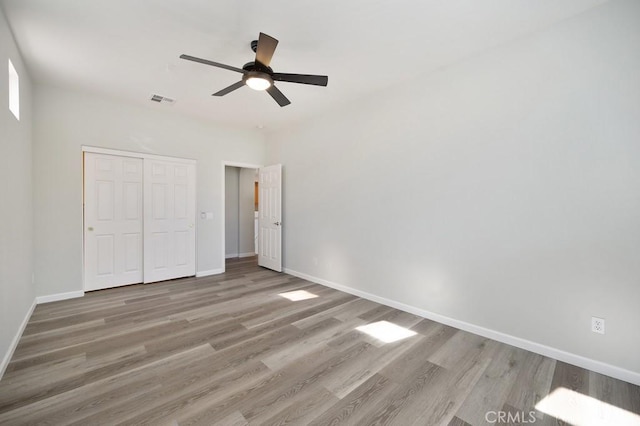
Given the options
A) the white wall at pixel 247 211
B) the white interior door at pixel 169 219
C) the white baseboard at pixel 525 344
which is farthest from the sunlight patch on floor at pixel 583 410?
the white wall at pixel 247 211

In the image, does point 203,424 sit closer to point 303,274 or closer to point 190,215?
point 303,274

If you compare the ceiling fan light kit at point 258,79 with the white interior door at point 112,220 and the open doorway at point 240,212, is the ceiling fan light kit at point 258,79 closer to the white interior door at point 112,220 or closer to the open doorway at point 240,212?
the white interior door at point 112,220

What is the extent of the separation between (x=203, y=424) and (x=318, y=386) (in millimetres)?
786

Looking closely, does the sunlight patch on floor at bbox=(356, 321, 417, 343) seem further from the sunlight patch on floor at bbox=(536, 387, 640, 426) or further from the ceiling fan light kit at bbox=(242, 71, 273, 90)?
the ceiling fan light kit at bbox=(242, 71, 273, 90)

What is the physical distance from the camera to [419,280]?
3.42 m

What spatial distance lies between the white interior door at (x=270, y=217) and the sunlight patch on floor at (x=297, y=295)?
130 centimetres

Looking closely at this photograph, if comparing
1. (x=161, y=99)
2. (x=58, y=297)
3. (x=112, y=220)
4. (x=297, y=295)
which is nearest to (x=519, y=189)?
(x=297, y=295)

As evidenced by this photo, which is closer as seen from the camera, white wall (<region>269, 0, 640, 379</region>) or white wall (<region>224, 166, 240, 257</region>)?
white wall (<region>269, 0, 640, 379</region>)

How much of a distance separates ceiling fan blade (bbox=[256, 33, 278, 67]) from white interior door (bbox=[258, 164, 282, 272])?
2.99 m

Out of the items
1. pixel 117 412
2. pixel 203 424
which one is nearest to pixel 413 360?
pixel 203 424

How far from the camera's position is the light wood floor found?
1777mm

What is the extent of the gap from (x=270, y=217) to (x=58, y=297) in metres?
3.39

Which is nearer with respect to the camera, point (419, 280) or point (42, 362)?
point (42, 362)

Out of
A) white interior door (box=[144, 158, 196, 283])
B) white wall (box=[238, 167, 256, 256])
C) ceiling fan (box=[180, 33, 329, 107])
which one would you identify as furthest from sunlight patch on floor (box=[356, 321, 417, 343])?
white wall (box=[238, 167, 256, 256])
